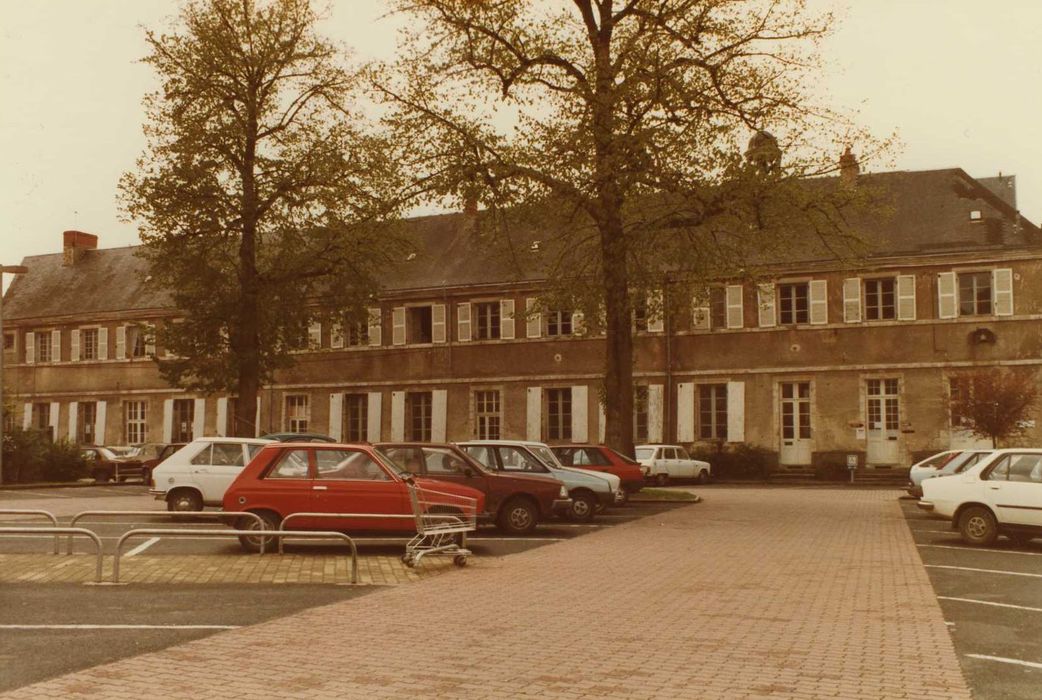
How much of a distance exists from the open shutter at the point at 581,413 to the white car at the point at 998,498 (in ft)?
88.9

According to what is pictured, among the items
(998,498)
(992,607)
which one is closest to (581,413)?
(998,498)

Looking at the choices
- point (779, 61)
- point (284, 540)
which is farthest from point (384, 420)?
point (284, 540)

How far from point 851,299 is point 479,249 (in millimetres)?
15669

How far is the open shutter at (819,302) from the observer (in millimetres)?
42562

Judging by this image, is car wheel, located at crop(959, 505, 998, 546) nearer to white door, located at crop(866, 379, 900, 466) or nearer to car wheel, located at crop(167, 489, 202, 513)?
car wheel, located at crop(167, 489, 202, 513)

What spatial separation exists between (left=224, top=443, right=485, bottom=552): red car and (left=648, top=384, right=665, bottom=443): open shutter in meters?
28.5

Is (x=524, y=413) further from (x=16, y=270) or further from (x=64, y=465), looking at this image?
(x=16, y=270)

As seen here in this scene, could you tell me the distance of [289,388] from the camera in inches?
2019

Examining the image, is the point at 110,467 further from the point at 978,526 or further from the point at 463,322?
the point at 978,526

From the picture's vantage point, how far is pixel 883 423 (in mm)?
41656

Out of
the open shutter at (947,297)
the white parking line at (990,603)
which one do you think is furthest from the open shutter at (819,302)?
the white parking line at (990,603)

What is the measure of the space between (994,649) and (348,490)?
917 cm

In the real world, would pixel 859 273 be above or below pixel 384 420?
above

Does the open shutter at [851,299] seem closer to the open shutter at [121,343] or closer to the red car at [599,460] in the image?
the red car at [599,460]
